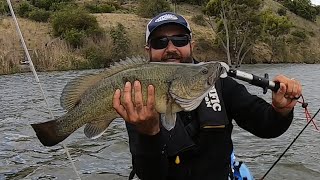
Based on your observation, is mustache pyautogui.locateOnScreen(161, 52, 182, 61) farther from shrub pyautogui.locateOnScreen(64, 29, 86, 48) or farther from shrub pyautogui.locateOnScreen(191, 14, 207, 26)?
shrub pyautogui.locateOnScreen(191, 14, 207, 26)

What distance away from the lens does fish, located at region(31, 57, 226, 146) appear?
275cm

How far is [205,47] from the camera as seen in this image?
4684cm

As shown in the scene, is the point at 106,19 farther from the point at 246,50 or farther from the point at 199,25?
the point at 246,50

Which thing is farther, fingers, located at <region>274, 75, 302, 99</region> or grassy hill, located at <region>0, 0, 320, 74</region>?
grassy hill, located at <region>0, 0, 320, 74</region>

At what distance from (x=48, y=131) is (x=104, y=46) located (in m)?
36.6

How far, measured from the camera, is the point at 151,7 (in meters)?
53.2

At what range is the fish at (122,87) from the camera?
2.75m

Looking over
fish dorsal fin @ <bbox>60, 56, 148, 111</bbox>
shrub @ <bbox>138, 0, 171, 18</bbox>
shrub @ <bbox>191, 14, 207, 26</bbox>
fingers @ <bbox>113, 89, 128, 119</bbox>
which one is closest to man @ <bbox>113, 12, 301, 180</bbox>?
fingers @ <bbox>113, 89, 128, 119</bbox>

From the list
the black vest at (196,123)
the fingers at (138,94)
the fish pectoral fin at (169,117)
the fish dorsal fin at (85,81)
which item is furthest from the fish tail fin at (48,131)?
Answer: the black vest at (196,123)

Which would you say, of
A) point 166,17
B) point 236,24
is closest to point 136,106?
point 166,17

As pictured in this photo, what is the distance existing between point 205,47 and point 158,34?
43.5 metres

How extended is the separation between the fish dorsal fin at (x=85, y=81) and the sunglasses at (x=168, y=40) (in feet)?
2.72

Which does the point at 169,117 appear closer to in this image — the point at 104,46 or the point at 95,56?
the point at 95,56

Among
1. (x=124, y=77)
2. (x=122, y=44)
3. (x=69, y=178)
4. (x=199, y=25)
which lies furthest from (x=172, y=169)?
(x=199, y=25)
